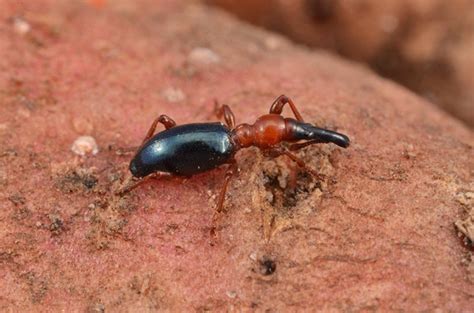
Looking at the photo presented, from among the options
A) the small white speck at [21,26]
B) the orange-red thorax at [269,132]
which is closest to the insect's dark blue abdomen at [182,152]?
the orange-red thorax at [269,132]

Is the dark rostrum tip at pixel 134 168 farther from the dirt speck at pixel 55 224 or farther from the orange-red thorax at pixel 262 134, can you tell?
the orange-red thorax at pixel 262 134

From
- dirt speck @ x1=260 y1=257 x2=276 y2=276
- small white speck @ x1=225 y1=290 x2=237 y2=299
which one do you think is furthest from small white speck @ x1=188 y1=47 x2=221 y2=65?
small white speck @ x1=225 y1=290 x2=237 y2=299

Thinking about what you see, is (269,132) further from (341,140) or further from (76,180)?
(76,180)

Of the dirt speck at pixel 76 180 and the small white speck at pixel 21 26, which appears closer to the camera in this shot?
the dirt speck at pixel 76 180

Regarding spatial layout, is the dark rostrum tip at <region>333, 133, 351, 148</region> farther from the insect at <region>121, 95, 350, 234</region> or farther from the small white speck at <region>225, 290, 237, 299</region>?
the small white speck at <region>225, 290, 237, 299</region>

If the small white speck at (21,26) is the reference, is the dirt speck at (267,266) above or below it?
below

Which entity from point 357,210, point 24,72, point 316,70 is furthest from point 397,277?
point 24,72
